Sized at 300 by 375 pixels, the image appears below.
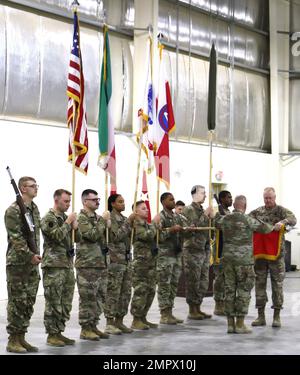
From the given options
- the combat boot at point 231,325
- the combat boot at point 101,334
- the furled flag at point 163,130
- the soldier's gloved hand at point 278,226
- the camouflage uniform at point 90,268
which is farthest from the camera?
the furled flag at point 163,130

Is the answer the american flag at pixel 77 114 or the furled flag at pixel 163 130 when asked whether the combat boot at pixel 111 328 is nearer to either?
the american flag at pixel 77 114

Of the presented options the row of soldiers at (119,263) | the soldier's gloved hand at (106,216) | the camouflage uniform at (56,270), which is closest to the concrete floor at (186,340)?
the row of soldiers at (119,263)

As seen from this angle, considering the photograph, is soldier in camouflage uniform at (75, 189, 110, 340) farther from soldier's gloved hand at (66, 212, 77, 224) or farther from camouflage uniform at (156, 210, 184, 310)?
camouflage uniform at (156, 210, 184, 310)

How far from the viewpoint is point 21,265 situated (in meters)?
6.81

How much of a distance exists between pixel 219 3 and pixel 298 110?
11.4 ft

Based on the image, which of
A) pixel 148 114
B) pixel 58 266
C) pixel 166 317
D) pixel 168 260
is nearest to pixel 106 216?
pixel 58 266

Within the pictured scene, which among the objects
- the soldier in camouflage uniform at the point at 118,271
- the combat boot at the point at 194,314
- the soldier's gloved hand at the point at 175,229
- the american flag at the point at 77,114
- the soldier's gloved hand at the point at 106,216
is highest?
the american flag at the point at 77,114

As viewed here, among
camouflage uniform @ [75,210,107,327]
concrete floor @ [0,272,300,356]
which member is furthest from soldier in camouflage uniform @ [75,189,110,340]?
concrete floor @ [0,272,300,356]

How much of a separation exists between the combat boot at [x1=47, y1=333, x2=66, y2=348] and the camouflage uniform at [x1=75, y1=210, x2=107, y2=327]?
410 mm

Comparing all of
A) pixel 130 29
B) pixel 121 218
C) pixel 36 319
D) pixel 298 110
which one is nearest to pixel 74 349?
pixel 121 218

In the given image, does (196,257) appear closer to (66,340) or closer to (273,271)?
(273,271)

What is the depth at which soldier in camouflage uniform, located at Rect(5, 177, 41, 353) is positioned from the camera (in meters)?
6.75

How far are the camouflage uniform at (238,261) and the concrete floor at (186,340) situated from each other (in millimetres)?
366

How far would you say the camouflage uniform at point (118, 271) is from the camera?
8.12 metres
